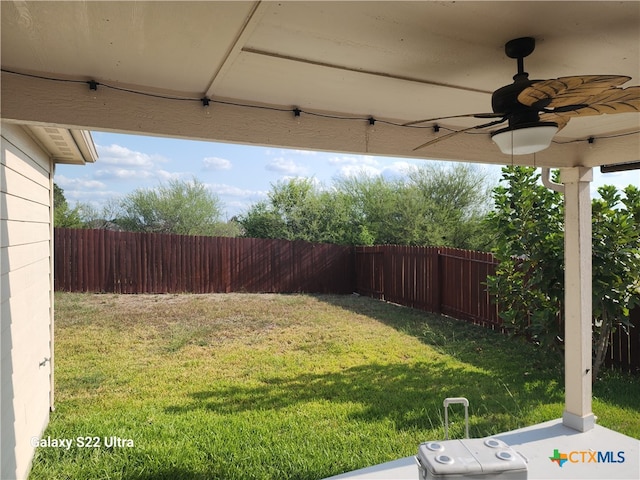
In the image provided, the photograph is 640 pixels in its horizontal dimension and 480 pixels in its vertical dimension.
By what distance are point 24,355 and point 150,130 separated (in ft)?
5.03

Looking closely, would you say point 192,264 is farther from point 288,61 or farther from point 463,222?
point 288,61

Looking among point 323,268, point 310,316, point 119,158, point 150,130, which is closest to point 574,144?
point 150,130

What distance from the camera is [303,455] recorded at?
2.63m

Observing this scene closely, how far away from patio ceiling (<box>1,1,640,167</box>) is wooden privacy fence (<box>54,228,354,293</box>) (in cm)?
777

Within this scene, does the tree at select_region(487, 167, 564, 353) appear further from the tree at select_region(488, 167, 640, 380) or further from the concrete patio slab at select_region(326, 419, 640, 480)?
the concrete patio slab at select_region(326, 419, 640, 480)

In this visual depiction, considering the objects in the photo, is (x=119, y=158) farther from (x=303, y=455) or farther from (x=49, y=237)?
(x=303, y=455)

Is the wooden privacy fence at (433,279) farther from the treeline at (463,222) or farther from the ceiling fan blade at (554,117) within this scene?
the ceiling fan blade at (554,117)

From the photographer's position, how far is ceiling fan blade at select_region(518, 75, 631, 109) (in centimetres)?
125

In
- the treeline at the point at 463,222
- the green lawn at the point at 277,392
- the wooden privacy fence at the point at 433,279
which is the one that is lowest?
the green lawn at the point at 277,392

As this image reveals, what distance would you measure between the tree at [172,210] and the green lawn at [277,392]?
8.35 m

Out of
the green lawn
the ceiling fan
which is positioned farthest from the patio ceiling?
the green lawn

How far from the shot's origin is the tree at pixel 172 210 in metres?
14.5

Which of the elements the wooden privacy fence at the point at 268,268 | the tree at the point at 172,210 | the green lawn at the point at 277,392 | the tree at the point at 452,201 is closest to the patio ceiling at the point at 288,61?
the green lawn at the point at 277,392

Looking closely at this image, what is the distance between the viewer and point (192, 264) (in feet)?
30.8
